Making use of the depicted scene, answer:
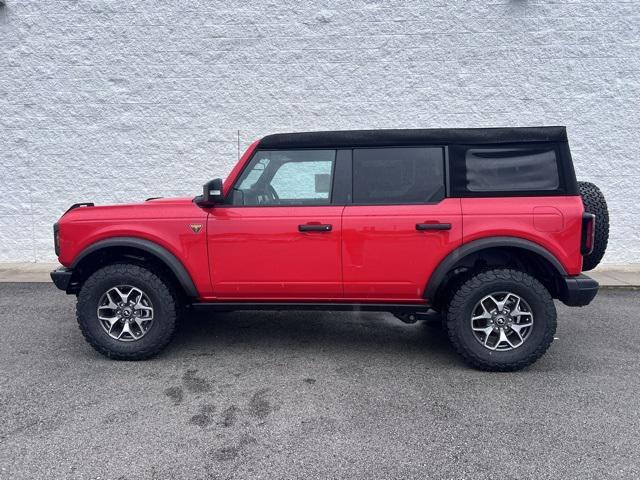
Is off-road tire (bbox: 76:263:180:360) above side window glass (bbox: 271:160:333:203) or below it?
below

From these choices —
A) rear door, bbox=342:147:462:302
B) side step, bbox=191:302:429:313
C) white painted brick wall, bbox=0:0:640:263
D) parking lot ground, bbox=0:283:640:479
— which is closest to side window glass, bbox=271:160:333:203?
rear door, bbox=342:147:462:302

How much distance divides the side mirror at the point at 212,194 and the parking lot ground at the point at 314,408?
1.35 metres

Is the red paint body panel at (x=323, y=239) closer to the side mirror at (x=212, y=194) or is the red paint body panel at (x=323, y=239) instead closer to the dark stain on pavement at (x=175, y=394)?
the side mirror at (x=212, y=194)

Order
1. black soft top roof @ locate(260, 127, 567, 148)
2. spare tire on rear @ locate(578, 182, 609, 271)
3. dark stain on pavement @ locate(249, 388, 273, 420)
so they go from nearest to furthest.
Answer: dark stain on pavement @ locate(249, 388, 273, 420), black soft top roof @ locate(260, 127, 567, 148), spare tire on rear @ locate(578, 182, 609, 271)

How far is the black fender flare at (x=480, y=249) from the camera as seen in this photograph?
3.16m

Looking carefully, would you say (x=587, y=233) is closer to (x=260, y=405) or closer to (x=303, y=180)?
(x=303, y=180)

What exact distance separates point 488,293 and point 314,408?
5.22 feet

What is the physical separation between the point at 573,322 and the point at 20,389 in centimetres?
525

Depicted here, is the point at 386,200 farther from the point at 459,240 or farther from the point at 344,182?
the point at 459,240

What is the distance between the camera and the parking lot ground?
7.30 ft

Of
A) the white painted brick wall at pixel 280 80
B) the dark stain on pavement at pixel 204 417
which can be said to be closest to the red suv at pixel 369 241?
the dark stain on pavement at pixel 204 417

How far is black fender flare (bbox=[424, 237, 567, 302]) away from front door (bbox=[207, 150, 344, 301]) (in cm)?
77

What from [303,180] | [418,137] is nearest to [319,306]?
[303,180]

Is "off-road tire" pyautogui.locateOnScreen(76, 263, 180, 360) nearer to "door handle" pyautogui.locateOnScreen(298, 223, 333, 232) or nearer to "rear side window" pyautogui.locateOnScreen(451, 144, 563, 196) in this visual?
"door handle" pyautogui.locateOnScreen(298, 223, 333, 232)
